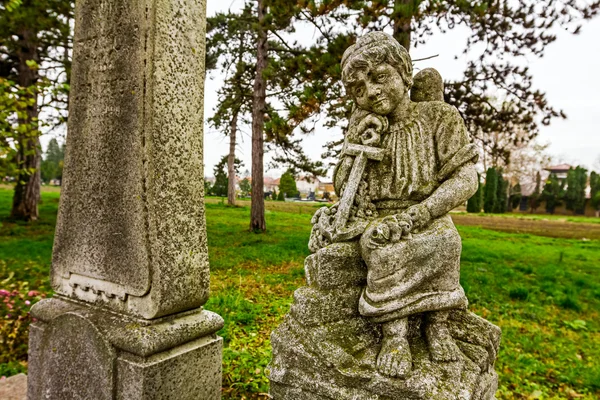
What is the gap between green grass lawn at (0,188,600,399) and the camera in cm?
360

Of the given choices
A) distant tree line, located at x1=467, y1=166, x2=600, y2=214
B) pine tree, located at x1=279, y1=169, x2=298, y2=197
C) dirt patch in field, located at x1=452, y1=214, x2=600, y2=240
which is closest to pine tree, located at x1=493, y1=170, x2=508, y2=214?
distant tree line, located at x1=467, y1=166, x2=600, y2=214

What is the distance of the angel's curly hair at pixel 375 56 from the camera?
2.36 meters

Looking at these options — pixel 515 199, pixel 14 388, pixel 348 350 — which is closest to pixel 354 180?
pixel 348 350

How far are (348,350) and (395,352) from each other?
0.27m

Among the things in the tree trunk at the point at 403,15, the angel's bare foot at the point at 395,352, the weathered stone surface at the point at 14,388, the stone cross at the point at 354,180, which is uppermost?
the tree trunk at the point at 403,15

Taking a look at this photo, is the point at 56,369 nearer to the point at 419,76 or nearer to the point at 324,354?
the point at 324,354

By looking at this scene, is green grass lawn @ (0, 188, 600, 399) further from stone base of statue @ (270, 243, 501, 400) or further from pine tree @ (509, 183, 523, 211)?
pine tree @ (509, 183, 523, 211)

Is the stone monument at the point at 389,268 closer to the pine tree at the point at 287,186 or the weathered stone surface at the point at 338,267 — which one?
the weathered stone surface at the point at 338,267

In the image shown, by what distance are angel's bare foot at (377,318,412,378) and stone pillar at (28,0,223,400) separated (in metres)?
1.07

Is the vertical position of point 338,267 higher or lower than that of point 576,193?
lower

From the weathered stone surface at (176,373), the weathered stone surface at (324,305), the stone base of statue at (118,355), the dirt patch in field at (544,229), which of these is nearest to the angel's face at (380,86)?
the weathered stone surface at (324,305)

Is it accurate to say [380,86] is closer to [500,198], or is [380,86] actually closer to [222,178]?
[222,178]

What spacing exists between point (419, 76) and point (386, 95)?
494mm

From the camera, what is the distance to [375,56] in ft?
7.73
